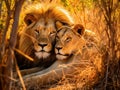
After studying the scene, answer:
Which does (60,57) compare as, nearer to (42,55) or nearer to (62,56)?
(62,56)

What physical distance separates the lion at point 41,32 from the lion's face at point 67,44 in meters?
0.14

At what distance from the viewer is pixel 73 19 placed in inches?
222

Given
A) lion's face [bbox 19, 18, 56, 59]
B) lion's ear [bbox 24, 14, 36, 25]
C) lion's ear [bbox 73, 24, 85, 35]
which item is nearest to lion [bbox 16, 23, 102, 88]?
lion's ear [bbox 73, 24, 85, 35]

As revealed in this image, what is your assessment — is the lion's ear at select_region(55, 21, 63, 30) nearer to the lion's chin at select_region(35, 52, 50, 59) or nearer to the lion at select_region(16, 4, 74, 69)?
the lion at select_region(16, 4, 74, 69)

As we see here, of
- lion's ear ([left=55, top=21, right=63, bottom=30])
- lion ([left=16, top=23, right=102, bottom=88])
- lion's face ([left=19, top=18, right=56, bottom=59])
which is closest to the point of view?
lion ([left=16, top=23, right=102, bottom=88])

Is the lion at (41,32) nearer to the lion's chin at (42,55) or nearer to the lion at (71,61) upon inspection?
the lion's chin at (42,55)

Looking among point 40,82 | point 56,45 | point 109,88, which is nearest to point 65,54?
point 56,45

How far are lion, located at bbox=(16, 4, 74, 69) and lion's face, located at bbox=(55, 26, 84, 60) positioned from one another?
0.47 feet

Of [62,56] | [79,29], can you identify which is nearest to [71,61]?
[62,56]

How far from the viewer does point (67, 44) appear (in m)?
5.00

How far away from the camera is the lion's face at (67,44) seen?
4.98 meters

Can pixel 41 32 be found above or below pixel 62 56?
above

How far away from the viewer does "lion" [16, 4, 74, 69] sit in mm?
5152

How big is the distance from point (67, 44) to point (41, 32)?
410 mm
